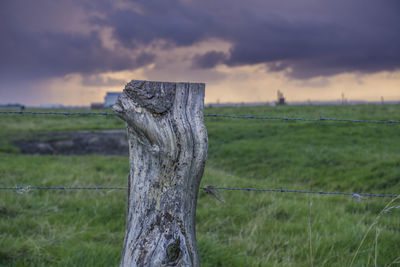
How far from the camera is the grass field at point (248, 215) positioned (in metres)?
3.39

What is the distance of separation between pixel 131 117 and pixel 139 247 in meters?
0.72

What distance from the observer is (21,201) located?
16.0 feet

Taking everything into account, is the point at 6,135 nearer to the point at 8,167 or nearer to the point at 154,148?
the point at 8,167

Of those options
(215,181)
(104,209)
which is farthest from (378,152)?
(104,209)

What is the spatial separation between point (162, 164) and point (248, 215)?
10.0 ft

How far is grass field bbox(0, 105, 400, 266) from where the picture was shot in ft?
11.1

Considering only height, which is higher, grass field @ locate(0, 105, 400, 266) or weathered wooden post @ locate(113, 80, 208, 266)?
weathered wooden post @ locate(113, 80, 208, 266)

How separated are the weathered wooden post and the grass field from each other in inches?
58.1

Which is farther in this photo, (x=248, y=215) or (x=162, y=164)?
(x=248, y=215)

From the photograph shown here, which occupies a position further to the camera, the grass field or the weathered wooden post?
the grass field

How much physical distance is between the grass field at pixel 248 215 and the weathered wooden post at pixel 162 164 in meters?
1.48

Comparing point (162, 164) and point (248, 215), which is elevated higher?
point (162, 164)

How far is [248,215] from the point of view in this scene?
4668 millimetres

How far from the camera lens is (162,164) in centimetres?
190
